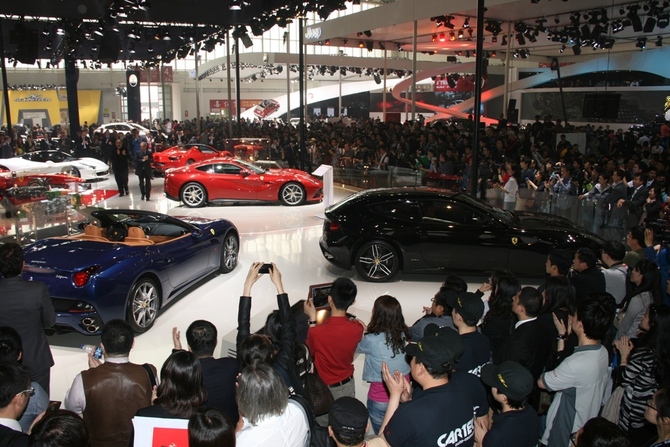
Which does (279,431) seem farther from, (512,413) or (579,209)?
(579,209)

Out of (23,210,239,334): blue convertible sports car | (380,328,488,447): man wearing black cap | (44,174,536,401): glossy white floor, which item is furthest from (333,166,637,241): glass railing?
(380,328,488,447): man wearing black cap

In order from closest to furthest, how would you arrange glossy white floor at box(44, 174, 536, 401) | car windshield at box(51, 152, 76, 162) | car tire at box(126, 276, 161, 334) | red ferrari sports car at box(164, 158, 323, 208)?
glossy white floor at box(44, 174, 536, 401), car tire at box(126, 276, 161, 334), red ferrari sports car at box(164, 158, 323, 208), car windshield at box(51, 152, 76, 162)

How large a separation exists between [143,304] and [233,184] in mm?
8034

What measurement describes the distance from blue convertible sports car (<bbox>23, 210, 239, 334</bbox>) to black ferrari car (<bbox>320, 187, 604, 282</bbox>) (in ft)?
6.70

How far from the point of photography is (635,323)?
5.09 meters

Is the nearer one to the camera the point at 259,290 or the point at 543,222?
the point at 259,290

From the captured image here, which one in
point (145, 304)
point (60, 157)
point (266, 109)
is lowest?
point (145, 304)

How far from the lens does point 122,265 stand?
6531 millimetres

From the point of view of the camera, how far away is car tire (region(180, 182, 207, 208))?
14.7m

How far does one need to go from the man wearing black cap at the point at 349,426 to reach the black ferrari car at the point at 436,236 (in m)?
5.98

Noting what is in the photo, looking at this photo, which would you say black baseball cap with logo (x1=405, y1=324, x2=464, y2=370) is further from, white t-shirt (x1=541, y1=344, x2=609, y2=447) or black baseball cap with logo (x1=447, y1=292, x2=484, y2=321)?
white t-shirt (x1=541, y1=344, x2=609, y2=447)

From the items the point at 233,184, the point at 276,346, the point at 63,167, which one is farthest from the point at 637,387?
the point at 63,167

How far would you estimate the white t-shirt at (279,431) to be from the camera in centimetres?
277

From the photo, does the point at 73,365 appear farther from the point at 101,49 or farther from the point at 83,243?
the point at 101,49
